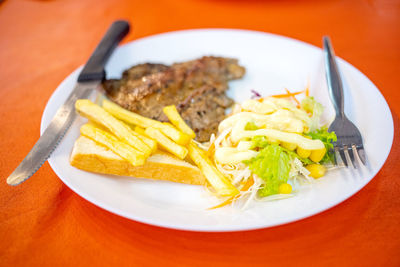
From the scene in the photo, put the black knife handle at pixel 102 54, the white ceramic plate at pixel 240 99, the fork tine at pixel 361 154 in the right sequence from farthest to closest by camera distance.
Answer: the black knife handle at pixel 102 54, the fork tine at pixel 361 154, the white ceramic plate at pixel 240 99

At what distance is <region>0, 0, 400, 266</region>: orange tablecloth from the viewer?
203 centimetres

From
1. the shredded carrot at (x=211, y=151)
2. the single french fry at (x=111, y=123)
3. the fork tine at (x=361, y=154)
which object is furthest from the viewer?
the shredded carrot at (x=211, y=151)

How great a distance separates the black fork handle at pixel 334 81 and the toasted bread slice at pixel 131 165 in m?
1.30

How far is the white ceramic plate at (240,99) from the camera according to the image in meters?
2.03

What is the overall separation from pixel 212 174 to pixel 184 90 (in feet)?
4.18

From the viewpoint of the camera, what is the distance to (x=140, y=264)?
78.4 inches

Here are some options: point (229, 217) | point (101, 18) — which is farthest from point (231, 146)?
point (101, 18)

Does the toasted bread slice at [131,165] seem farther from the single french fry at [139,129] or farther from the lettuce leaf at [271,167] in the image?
the lettuce leaf at [271,167]

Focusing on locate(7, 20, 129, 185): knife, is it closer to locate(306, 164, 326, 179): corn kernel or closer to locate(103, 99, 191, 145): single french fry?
locate(103, 99, 191, 145): single french fry

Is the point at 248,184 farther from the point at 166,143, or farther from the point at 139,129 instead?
the point at 139,129

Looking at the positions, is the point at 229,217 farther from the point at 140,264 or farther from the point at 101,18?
the point at 101,18

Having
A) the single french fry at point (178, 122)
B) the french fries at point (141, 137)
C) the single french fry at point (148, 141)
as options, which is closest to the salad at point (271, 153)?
the french fries at point (141, 137)

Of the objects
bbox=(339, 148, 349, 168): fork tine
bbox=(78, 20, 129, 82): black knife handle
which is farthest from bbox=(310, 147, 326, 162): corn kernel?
bbox=(78, 20, 129, 82): black knife handle

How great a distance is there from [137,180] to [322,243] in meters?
1.39
